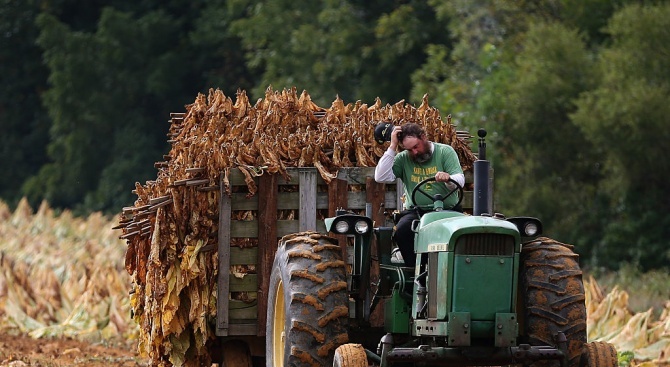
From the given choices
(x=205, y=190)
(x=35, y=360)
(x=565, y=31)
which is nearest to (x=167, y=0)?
(x=565, y=31)

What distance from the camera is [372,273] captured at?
11258mm

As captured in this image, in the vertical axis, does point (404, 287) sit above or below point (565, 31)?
below

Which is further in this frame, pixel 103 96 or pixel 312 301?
pixel 103 96

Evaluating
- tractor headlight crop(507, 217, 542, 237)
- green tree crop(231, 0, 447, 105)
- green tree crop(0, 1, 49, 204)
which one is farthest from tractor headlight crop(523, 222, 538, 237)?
green tree crop(0, 1, 49, 204)

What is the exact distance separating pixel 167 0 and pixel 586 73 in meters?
31.0

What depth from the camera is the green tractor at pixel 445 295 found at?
953 centimetres

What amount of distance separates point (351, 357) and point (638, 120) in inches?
710

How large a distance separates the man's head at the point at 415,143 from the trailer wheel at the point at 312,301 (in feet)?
2.78

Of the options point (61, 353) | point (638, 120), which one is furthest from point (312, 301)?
point (638, 120)

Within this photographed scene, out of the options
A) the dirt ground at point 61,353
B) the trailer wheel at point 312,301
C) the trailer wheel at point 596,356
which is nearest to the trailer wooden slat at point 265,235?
the trailer wheel at point 312,301

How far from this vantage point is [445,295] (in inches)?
377

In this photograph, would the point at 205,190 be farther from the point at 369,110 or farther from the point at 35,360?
the point at 35,360

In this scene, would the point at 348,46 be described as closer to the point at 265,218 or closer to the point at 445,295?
the point at 265,218

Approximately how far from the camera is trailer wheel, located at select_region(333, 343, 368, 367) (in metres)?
9.68
